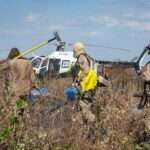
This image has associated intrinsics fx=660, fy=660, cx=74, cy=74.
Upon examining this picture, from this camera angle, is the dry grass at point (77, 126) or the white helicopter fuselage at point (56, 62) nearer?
the dry grass at point (77, 126)

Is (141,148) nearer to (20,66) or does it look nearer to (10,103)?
(10,103)

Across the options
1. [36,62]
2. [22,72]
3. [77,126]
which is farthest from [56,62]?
[77,126]

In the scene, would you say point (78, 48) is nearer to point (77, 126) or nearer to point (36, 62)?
point (77, 126)

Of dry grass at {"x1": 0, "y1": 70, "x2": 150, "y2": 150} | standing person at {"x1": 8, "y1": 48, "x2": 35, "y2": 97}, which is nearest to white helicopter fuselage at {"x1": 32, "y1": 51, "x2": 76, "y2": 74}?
standing person at {"x1": 8, "y1": 48, "x2": 35, "y2": 97}

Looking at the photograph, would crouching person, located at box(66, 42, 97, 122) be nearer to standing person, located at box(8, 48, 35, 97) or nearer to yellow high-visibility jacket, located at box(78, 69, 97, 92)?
yellow high-visibility jacket, located at box(78, 69, 97, 92)

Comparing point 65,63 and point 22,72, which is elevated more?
point 22,72

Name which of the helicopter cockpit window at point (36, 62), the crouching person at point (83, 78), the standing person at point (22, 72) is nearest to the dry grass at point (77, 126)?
the crouching person at point (83, 78)

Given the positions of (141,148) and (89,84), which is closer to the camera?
(141,148)

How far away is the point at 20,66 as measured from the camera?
11.3 m

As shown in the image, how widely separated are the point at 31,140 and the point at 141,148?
1.91 metres

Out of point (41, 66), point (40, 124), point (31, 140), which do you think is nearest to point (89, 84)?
point (40, 124)

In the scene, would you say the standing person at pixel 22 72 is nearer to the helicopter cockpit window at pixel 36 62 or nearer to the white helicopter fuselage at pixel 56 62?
the white helicopter fuselage at pixel 56 62

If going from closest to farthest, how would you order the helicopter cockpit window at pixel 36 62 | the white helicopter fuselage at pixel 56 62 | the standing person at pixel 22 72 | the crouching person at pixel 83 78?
the crouching person at pixel 83 78, the standing person at pixel 22 72, the white helicopter fuselage at pixel 56 62, the helicopter cockpit window at pixel 36 62

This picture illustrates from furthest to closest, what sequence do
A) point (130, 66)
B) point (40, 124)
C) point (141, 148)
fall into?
point (130, 66) → point (141, 148) → point (40, 124)
